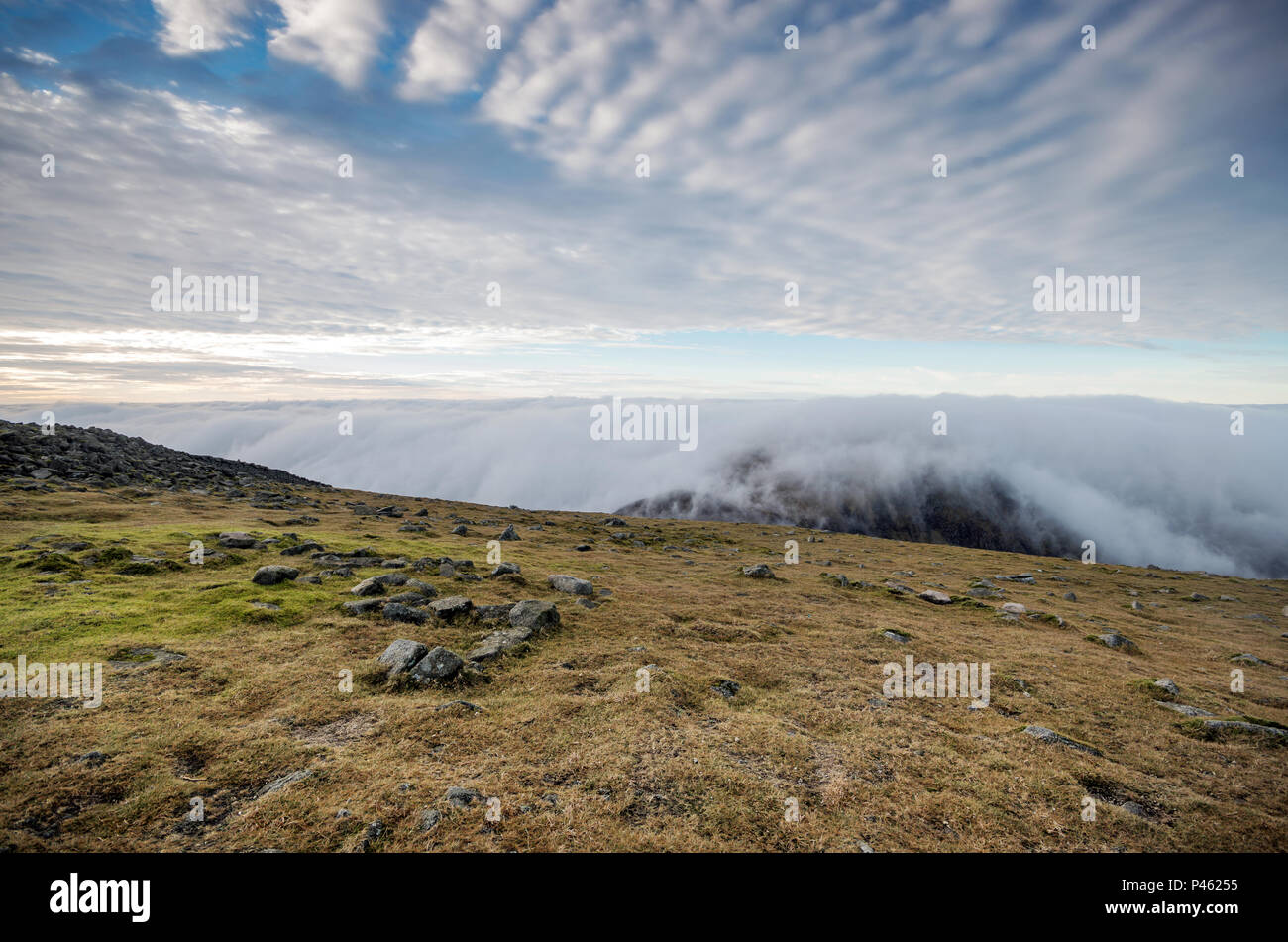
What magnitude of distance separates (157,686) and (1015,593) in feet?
175

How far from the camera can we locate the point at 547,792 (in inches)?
403

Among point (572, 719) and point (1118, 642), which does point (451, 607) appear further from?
point (1118, 642)

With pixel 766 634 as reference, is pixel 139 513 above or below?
above

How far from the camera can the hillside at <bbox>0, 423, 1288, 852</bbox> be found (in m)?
9.38

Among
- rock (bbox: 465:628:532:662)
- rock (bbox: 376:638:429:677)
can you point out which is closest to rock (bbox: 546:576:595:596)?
rock (bbox: 465:628:532:662)

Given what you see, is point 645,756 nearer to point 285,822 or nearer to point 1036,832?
point 285,822

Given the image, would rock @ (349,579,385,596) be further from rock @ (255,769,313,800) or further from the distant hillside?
the distant hillside

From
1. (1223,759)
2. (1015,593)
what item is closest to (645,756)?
(1223,759)

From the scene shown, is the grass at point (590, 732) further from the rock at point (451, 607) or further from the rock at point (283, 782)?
the rock at point (451, 607)

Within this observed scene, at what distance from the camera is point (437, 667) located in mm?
15469

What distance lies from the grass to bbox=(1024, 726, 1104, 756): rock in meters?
0.45

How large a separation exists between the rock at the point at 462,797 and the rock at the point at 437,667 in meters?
5.77

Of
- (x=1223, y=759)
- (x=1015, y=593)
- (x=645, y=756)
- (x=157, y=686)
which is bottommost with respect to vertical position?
(x=1015, y=593)

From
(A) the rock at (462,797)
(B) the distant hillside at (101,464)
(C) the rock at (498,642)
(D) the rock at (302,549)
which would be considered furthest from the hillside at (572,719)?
(B) the distant hillside at (101,464)
